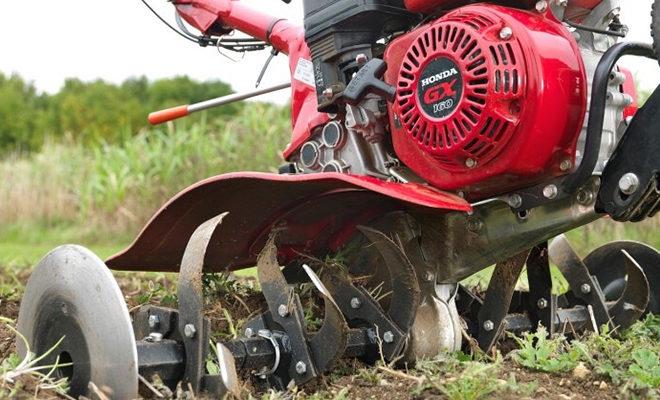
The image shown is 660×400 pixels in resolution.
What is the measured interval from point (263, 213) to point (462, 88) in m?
0.84

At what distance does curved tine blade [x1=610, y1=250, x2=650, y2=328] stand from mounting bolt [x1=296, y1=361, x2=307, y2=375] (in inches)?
57.5

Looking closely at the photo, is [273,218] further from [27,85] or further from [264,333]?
[27,85]

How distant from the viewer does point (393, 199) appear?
9.26 feet

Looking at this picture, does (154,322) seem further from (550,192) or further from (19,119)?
(19,119)

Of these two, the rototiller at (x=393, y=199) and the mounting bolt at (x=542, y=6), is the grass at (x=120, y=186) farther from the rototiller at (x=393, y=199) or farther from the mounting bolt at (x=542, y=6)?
the mounting bolt at (x=542, y=6)

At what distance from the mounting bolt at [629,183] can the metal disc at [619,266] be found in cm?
134

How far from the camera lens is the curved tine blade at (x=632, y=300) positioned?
11.7ft

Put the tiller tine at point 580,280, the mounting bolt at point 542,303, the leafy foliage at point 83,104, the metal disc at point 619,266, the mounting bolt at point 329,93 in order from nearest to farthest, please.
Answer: the mounting bolt at point 329,93 < the mounting bolt at point 542,303 < the tiller tine at point 580,280 < the metal disc at point 619,266 < the leafy foliage at point 83,104

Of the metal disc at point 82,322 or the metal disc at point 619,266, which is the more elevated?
the metal disc at point 82,322

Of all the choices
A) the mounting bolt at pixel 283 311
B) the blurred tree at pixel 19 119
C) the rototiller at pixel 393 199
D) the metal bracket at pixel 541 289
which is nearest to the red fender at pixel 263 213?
the rototiller at pixel 393 199

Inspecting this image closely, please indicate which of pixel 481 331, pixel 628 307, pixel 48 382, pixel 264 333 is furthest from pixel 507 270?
pixel 48 382

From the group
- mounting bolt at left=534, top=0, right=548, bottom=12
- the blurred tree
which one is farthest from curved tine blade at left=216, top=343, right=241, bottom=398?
the blurred tree

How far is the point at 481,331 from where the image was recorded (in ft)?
10.8

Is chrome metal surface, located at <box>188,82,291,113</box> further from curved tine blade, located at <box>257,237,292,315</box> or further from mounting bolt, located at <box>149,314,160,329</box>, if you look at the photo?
mounting bolt, located at <box>149,314,160,329</box>
